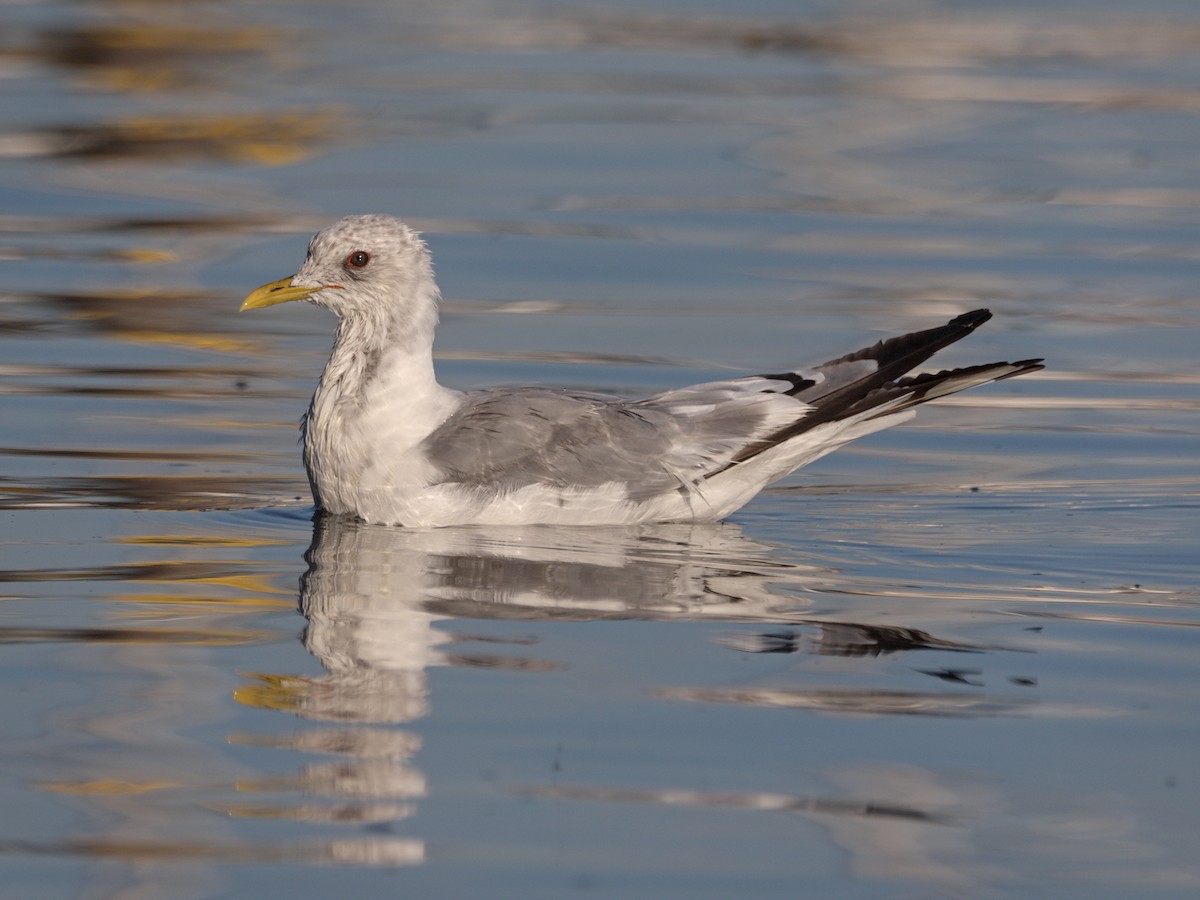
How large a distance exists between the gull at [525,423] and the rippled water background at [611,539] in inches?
8.8

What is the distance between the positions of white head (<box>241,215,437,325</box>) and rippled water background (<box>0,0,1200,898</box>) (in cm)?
91

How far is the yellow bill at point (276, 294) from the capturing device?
31.4 feet

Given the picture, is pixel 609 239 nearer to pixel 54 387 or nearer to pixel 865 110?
pixel 54 387

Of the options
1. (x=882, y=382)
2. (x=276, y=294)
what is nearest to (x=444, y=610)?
(x=276, y=294)

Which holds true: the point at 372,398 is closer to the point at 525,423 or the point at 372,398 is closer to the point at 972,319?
the point at 525,423

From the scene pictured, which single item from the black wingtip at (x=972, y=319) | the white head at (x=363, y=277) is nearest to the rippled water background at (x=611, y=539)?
the black wingtip at (x=972, y=319)

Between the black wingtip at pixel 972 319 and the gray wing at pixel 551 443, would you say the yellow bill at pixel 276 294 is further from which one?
the black wingtip at pixel 972 319

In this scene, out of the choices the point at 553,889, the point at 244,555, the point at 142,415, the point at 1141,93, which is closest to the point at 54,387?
the point at 142,415

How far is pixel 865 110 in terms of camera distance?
22.1 meters

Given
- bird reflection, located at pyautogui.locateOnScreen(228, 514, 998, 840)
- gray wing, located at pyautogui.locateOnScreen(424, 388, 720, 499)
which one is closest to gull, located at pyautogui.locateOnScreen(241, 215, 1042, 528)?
gray wing, located at pyautogui.locateOnScreen(424, 388, 720, 499)

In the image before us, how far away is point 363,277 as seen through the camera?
973cm

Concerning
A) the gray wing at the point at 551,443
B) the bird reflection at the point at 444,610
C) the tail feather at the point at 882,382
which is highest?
the tail feather at the point at 882,382

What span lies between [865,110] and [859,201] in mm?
4155

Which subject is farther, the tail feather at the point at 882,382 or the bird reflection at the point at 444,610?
the tail feather at the point at 882,382
